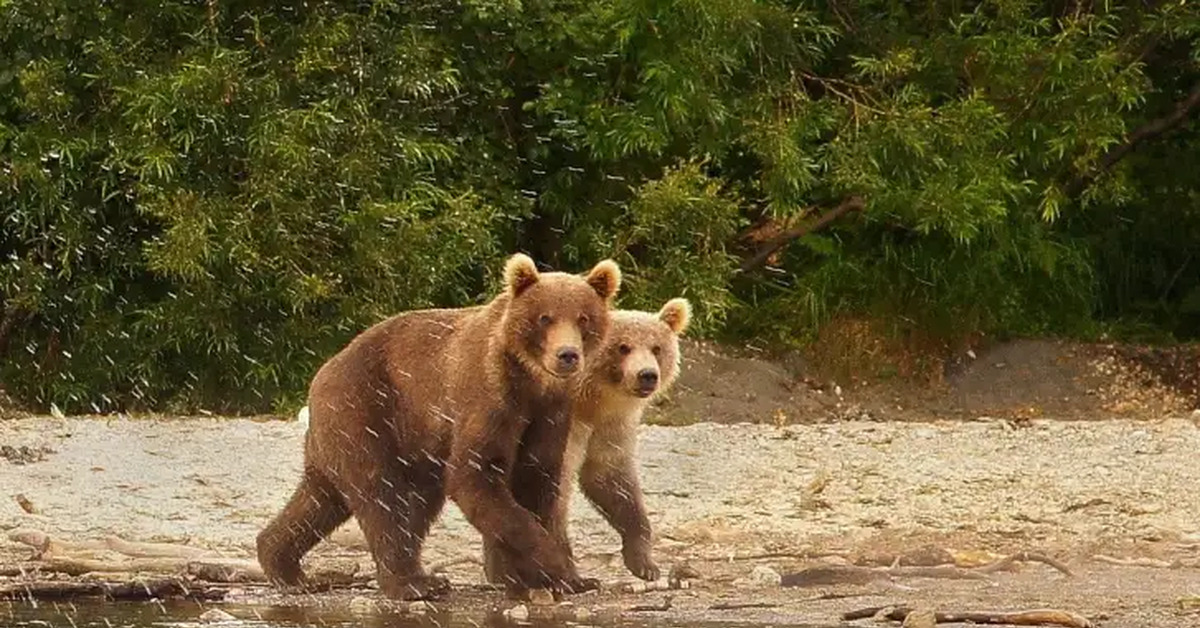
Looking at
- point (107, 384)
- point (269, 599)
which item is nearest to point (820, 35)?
point (107, 384)

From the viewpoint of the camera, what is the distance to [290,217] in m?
12.0

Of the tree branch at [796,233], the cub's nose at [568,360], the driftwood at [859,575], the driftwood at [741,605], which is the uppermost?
the tree branch at [796,233]

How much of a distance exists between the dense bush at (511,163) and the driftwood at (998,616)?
564 cm

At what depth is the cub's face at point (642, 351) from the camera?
757 cm

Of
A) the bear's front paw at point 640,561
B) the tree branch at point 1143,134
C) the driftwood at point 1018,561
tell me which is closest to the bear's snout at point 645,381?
the bear's front paw at point 640,561

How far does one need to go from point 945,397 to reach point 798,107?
203cm

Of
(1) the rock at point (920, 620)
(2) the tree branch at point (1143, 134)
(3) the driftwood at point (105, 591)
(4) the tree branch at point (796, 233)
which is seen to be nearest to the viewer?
(1) the rock at point (920, 620)

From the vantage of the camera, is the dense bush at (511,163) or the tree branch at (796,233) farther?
the tree branch at (796,233)

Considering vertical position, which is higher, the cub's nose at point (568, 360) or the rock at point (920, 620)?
the cub's nose at point (568, 360)

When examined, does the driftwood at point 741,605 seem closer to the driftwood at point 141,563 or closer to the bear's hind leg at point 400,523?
the bear's hind leg at point 400,523

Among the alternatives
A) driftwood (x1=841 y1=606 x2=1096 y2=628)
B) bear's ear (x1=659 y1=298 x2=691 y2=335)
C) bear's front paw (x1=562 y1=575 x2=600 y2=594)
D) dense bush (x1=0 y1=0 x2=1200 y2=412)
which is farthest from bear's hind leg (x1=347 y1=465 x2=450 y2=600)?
dense bush (x1=0 y1=0 x2=1200 y2=412)

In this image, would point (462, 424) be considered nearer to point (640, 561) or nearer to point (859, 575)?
point (640, 561)

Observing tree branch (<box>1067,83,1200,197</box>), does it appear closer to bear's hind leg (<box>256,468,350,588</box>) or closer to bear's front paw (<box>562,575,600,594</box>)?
bear's front paw (<box>562,575,600,594</box>)

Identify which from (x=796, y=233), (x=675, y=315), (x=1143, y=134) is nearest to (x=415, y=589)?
(x=675, y=315)
